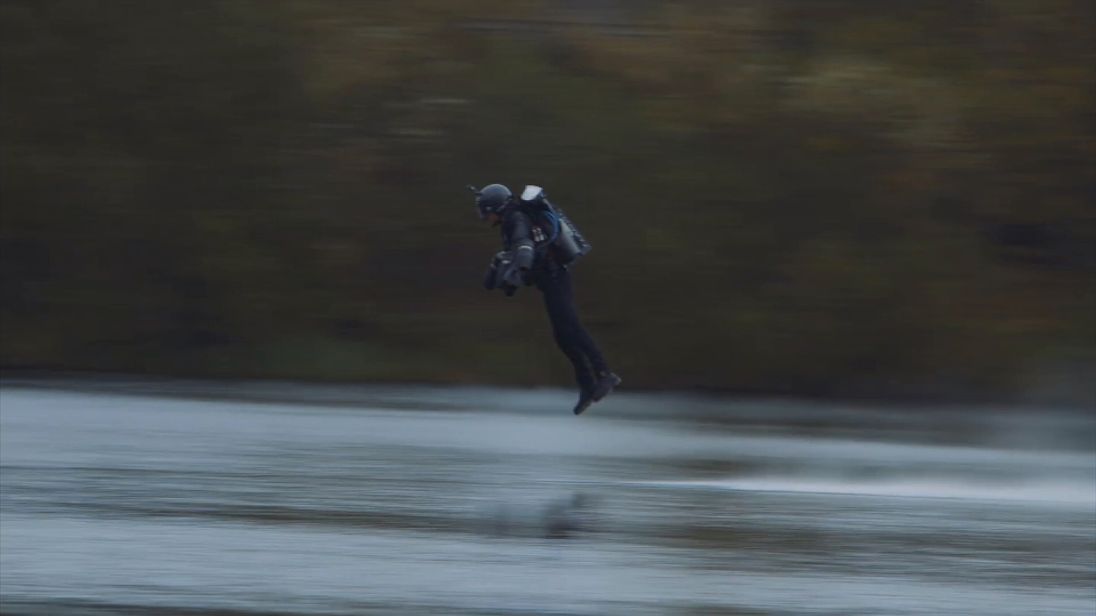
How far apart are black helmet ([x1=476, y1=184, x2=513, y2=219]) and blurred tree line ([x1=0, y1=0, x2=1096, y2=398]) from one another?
2987 millimetres

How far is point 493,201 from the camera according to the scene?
1049 cm

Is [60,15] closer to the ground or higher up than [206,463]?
higher up

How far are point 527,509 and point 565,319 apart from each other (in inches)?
118

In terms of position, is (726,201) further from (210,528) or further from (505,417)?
(210,528)

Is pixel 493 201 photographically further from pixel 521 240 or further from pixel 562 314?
pixel 562 314

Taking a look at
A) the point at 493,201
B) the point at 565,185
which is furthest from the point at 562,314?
the point at 565,185

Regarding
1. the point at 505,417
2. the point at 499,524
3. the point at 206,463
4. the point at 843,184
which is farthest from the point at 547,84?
the point at 499,524

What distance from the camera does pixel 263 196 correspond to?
551 inches

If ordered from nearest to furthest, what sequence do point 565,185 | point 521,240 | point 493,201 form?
point 521,240 → point 493,201 → point 565,185

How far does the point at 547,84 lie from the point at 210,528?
284 inches

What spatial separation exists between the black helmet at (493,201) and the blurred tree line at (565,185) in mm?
2987

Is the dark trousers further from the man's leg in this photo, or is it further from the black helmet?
the black helmet

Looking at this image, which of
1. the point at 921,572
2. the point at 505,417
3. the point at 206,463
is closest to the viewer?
the point at 921,572

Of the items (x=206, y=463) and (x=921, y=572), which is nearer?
(x=921, y=572)
